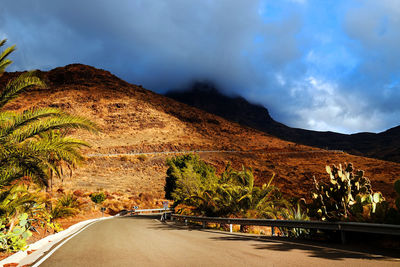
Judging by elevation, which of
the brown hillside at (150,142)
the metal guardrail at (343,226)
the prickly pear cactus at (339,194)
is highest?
the brown hillside at (150,142)

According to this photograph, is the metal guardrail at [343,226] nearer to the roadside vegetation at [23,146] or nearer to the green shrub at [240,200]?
the green shrub at [240,200]

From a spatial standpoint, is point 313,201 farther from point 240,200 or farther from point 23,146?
point 23,146

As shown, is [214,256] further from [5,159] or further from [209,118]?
[209,118]

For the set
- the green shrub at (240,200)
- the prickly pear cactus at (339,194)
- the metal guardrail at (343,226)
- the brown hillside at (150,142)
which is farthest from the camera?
the brown hillside at (150,142)

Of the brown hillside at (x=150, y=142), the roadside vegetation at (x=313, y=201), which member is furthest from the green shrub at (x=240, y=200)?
the brown hillside at (x=150, y=142)

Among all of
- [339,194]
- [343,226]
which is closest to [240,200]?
[339,194]

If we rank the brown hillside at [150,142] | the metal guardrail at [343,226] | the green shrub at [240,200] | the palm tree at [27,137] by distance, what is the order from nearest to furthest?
the metal guardrail at [343,226] < the palm tree at [27,137] < the green shrub at [240,200] < the brown hillside at [150,142]

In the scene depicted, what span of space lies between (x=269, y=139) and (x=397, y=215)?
334 ft

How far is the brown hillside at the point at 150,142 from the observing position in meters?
56.8

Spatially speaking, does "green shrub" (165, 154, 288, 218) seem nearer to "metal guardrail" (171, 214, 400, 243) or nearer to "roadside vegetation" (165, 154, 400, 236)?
"roadside vegetation" (165, 154, 400, 236)

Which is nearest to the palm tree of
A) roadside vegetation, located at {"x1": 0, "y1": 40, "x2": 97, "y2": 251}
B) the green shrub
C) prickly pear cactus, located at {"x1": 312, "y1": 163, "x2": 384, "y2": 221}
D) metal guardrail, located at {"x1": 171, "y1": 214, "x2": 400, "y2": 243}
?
roadside vegetation, located at {"x1": 0, "y1": 40, "x2": 97, "y2": 251}

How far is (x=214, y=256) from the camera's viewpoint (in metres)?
6.65

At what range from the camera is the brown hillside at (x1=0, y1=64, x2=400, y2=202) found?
2234 inches

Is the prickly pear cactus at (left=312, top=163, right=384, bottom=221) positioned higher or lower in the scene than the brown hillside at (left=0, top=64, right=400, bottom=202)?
lower
